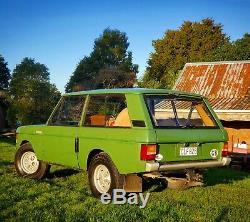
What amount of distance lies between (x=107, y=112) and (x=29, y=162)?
2867 millimetres

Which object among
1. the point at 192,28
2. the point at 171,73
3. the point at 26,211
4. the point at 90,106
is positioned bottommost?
the point at 26,211

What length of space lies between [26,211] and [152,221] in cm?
190

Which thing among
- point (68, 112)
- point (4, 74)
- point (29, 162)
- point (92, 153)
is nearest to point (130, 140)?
point (92, 153)

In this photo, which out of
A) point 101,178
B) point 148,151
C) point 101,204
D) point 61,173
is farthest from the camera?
point 61,173

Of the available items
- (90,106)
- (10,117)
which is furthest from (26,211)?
(10,117)

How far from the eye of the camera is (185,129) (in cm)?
669

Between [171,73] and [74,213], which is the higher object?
[171,73]

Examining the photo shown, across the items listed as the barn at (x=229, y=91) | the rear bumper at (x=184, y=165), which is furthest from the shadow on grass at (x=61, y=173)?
the barn at (x=229, y=91)

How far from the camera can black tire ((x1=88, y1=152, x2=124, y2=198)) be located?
6516mm

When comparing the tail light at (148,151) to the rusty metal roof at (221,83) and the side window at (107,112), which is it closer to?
the side window at (107,112)

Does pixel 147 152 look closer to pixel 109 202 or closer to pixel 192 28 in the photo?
pixel 109 202

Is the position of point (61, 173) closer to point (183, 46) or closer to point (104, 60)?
point (183, 46)

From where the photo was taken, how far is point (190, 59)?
45844 mm

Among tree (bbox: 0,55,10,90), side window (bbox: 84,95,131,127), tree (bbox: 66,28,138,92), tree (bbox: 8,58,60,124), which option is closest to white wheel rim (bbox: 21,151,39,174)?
side window (bbox: 84,95,131,127)
